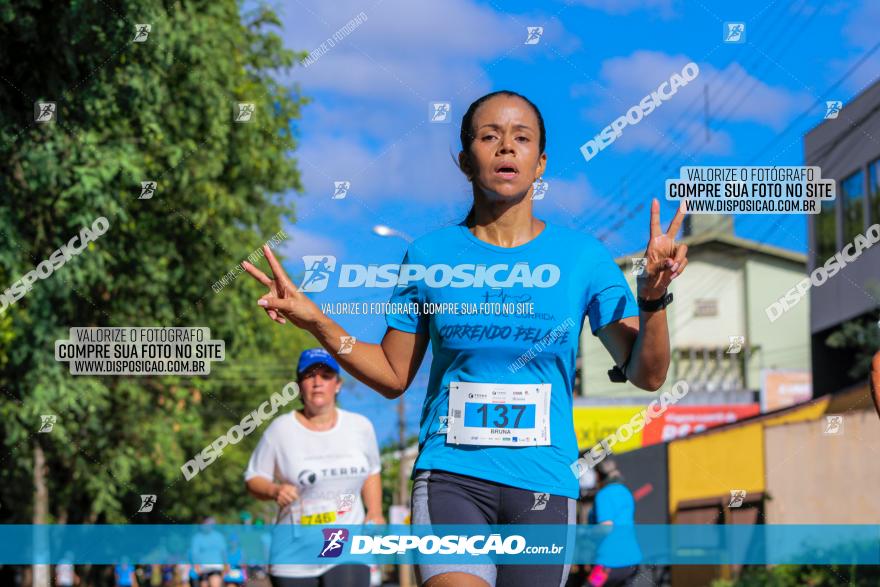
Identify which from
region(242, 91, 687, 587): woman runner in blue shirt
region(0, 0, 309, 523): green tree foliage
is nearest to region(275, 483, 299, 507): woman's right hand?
region(242, 91, 687, 587): woman runner in blue shirt

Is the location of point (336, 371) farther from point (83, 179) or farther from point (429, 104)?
point (83, 179)

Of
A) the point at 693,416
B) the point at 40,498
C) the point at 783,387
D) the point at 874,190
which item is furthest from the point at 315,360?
the point at 783,387

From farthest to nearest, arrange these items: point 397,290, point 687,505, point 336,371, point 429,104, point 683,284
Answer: point 683,284 → point 687,505 → point 429,104 → point 336,371 → point 397,290

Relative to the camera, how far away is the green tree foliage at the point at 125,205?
13.8 metres

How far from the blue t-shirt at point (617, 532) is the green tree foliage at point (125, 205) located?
677 cm

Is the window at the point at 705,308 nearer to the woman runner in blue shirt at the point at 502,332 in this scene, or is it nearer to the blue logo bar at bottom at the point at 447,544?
the blue logo bar at bottom at the point at 447,544

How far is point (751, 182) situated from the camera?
9164mm

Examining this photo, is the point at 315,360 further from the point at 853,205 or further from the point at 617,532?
the point at 853,205

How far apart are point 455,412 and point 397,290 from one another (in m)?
0.48

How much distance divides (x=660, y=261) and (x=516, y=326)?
0.50m

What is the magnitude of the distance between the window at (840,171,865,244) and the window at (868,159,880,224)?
0.17m

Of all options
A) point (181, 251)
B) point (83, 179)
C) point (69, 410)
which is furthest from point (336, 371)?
point (181, 251)

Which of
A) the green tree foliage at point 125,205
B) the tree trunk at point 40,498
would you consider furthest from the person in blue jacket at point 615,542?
the tree trunk at point 40,498

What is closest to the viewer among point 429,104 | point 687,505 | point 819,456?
point 429,104
